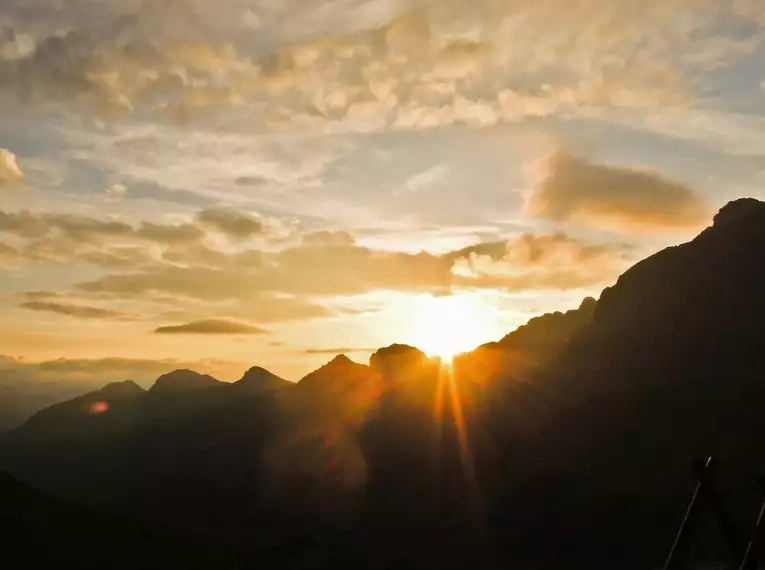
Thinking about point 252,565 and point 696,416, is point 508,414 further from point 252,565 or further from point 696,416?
point 252,565

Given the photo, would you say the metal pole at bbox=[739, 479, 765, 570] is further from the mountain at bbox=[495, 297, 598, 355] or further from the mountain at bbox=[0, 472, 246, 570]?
the mountain at bbox=[495, 297, 598, 355]

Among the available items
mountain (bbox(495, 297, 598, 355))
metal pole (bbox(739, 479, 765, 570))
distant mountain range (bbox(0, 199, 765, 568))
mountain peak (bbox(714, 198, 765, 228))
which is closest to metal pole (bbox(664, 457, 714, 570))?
metal pole (bbox(739, 479, 765, 570))

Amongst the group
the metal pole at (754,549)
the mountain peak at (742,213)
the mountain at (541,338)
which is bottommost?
the metal pole at (754,549)

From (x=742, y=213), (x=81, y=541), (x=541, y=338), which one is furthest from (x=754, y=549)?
(x=541, y=338)

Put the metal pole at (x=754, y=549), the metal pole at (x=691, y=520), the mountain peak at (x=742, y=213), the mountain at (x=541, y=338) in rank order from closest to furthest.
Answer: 1. the metal pole at (x=754, y=549)
2. the metal pole at (x=691, y=520)
3. the mountain peak at (x=742, y=213)
4. the mountain at (x=541, y=338)

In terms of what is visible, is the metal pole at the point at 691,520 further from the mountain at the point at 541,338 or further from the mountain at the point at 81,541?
the mountain at the point at 541,338

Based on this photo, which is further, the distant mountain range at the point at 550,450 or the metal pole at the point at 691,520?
the distant mountain range at the point at 550,450

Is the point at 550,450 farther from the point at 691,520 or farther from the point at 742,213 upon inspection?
the point at 691,520

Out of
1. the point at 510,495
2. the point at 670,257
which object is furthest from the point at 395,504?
the point at 670,257

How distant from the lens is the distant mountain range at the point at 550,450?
81.6 metres

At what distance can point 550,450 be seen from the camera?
11525 cm

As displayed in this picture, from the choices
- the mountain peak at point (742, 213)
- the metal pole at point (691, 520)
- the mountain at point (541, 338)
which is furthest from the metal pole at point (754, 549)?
the mountain at point (541, 338)

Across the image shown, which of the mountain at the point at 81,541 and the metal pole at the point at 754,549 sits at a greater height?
the metal pole at the point at 754,549

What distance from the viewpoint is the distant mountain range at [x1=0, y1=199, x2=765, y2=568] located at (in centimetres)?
8156
